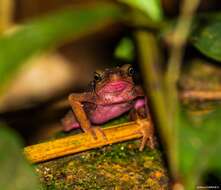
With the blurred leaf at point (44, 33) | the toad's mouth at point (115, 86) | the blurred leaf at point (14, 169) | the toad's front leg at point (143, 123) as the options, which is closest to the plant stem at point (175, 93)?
the blurred leaf at point (44, 33)

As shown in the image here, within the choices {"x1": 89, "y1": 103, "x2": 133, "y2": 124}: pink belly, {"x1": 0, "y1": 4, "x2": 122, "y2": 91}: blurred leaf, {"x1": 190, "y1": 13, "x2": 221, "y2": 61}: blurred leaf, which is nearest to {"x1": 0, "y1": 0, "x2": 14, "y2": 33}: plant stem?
{"x1": 89, "y1": 103, "x2": 133, "y2": 124}: pink belly

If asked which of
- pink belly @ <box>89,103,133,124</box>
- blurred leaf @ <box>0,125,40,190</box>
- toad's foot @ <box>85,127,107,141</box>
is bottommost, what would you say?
pink belly @ <box>89,103,133,124</box>

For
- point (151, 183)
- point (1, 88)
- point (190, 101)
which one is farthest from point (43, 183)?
point (1, 88)

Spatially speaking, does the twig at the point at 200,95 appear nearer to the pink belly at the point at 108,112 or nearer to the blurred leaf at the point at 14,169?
the pink belly at the point at 108,112

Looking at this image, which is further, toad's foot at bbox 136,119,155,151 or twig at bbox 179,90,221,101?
twig at bbox 179,90,221,101

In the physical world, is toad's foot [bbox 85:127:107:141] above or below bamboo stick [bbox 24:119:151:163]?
below

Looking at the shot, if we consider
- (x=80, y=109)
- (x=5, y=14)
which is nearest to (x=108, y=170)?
(x=80, y=109)

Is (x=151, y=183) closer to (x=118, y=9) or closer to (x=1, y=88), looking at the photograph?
(x=118, y=9)

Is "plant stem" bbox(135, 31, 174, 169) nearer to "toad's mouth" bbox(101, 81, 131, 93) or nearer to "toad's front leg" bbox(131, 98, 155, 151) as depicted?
"toad's front leg" bbox(131, 98, 155, 151)
